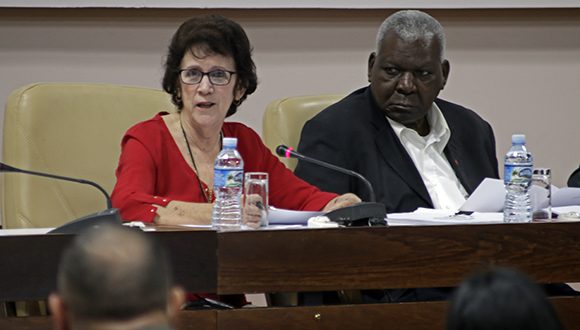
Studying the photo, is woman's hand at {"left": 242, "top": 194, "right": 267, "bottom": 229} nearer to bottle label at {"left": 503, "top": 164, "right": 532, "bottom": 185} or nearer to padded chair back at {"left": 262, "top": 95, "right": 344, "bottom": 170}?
bottle label at {"left": 503, "top": 164, "right": 532, "bottom": 185}

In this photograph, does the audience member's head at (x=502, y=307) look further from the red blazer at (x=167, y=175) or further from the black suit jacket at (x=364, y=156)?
the black suit jacket at (x=364, y=156)

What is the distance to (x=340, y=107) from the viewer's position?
3406 millimetres

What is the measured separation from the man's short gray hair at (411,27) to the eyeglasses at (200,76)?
625 mm

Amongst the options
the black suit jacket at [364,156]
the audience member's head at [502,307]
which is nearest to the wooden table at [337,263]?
the black suit jacket at [364,156]

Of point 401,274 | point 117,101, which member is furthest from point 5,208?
point 401,274

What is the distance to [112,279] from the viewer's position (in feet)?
2.97

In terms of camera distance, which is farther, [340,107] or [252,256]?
[340,107]

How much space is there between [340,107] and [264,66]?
871 mm

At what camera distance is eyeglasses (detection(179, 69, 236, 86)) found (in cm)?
301

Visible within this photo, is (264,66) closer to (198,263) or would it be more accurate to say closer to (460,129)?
(460,129)

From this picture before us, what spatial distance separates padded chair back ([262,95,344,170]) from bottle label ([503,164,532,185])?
33.1 inches

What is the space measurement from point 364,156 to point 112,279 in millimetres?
2426

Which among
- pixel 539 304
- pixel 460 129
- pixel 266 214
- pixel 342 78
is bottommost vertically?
pixel 539 304

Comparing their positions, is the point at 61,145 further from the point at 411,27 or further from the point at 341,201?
the point at 411,27
